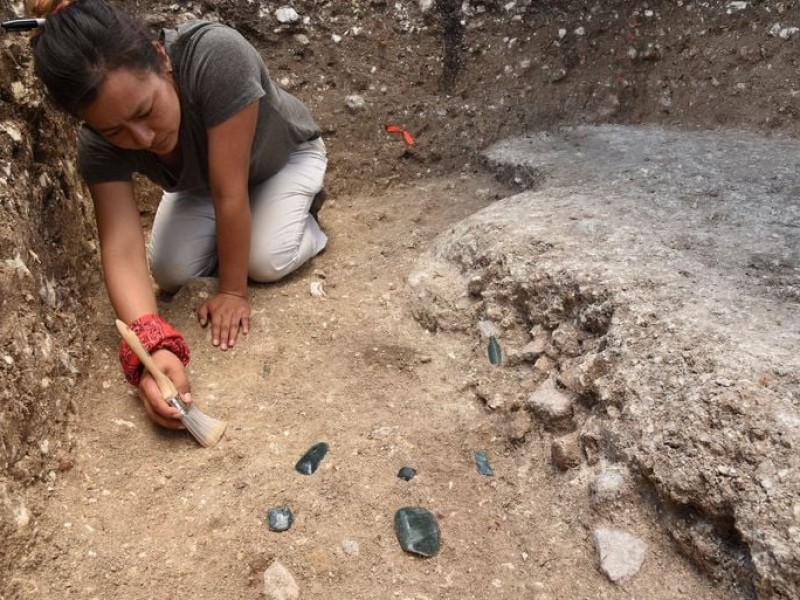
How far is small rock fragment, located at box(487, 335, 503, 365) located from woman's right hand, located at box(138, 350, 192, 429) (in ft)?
1.91

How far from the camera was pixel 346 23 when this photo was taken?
2277 mm

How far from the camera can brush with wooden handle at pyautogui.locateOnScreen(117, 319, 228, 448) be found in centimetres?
114

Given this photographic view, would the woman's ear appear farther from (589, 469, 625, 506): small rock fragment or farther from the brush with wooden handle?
(589, 469, 625, 506): small rock fragment

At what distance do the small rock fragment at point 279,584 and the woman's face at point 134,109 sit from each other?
0.76m

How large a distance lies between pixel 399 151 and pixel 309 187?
58cm

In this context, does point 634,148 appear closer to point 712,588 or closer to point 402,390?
point 402,390

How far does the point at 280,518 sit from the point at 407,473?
219 mm

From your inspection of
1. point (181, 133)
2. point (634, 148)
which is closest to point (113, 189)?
point (181, 133)

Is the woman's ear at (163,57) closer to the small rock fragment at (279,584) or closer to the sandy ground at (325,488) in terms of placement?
the sandy ground at (325,488)

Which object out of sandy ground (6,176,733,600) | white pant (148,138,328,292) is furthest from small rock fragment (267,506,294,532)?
white pant (148,138,328,292)

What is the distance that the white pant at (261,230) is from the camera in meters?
1.65

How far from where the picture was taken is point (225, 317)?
4.76ft

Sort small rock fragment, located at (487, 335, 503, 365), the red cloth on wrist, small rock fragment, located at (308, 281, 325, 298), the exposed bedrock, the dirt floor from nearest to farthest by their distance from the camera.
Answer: the exposed bedrock
the dirt floor
the red cloth on wrist
small rock fragment, located at (487, 335, 503, 365)
small rock fragment, located at (308, 281, 325, 298)

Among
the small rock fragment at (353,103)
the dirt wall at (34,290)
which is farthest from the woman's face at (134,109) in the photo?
the small rock fragment at (353,103)
